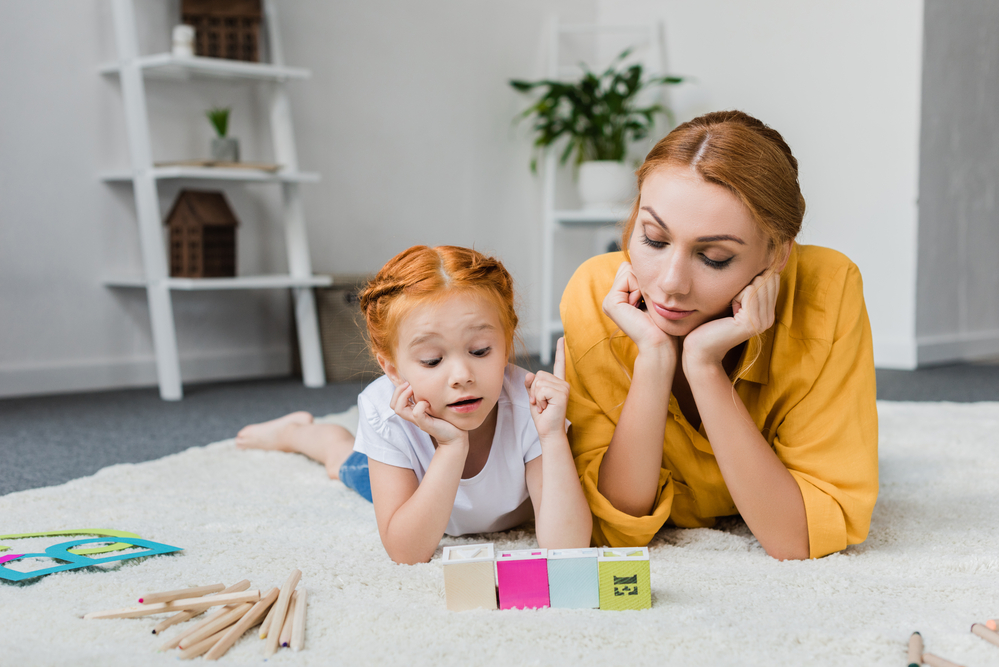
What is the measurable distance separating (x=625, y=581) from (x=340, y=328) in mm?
2104

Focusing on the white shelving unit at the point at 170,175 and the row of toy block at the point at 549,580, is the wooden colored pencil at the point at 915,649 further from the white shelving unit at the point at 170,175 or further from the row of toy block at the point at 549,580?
the white shelving unit at the point at 170,175

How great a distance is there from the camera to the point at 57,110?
2.47 metres

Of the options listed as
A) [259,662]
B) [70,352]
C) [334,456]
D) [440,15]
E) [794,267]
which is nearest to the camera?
[259,662]

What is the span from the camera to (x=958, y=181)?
3.15 meters

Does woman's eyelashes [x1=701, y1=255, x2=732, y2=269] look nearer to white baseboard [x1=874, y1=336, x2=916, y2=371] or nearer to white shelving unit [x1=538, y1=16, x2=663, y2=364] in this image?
white shelving unit [x1=538, y1=16, x2=663, y2=364]

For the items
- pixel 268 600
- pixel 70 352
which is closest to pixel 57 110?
pixel 70 352

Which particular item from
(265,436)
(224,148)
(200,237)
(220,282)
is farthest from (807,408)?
(224,148)

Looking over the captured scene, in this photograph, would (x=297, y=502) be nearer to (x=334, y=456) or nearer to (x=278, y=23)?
(x=334, y=456)

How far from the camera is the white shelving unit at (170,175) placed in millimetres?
2385

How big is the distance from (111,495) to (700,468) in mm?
900

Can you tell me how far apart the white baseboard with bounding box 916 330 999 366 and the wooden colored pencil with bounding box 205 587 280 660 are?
112 inches

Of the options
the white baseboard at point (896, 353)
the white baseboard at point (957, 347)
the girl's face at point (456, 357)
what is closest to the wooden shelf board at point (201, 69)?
the girl's face at point (456, 357)

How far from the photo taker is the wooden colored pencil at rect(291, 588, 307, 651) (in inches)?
29.3

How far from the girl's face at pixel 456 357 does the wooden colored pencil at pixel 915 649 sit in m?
0.47
